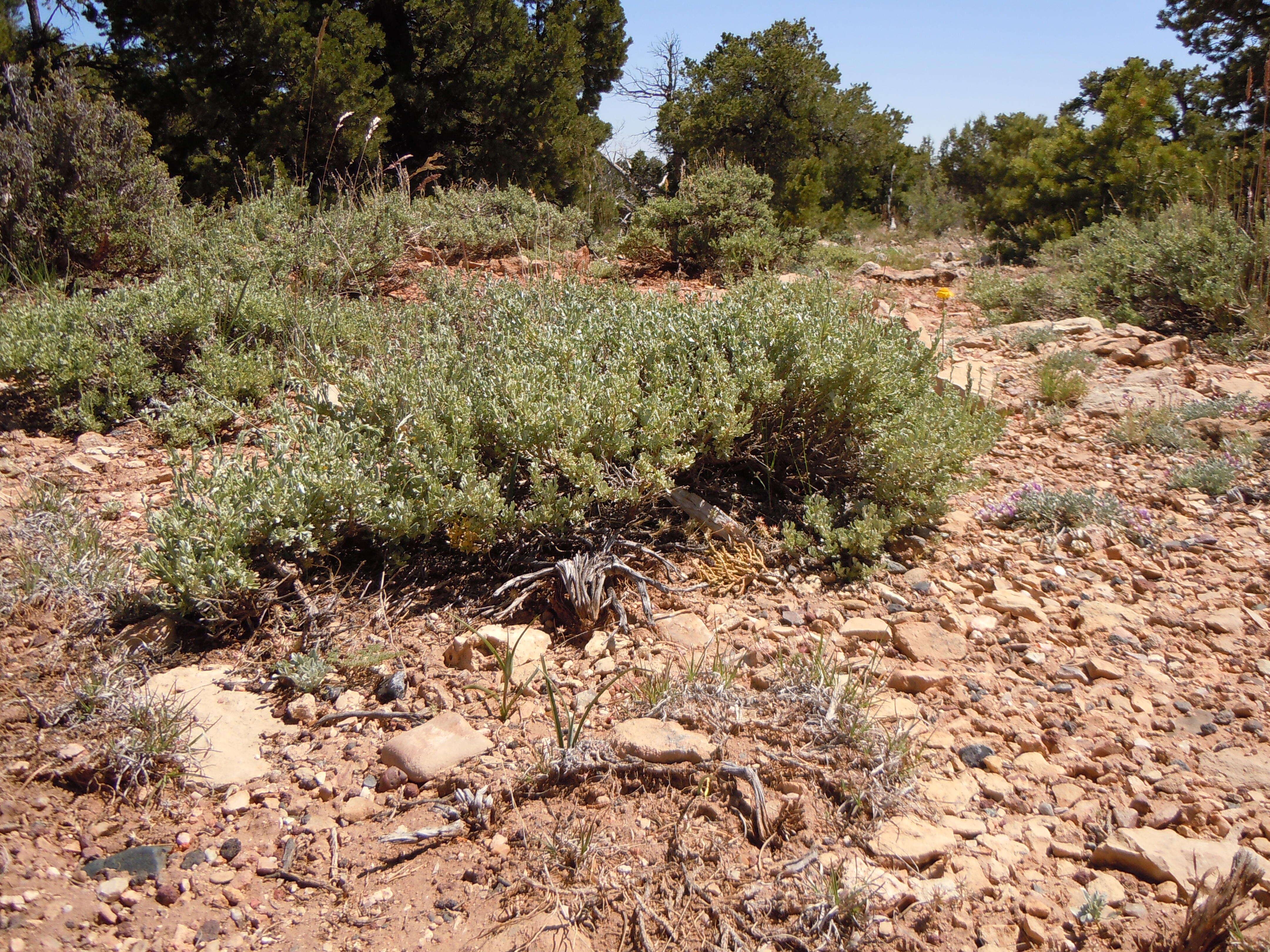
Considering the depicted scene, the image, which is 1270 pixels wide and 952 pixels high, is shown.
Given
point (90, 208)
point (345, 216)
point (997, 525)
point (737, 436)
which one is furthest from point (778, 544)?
point (90, 208)

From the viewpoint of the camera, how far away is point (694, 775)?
1.99 meters

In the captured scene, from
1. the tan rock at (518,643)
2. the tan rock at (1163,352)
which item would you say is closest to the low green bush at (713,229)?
the tan rock at (1163,352)

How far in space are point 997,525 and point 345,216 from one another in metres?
4.74

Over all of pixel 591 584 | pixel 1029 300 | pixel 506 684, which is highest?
pixel 1029 300

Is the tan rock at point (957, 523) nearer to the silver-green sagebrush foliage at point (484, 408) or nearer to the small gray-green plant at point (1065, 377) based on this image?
the silver-green sagebrush foliage at point (484, 408)

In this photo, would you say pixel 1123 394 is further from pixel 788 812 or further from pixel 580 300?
pixel 788 812

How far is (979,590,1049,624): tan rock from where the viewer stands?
2.75m

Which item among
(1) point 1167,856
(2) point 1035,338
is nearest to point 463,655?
(1) point 1167,856

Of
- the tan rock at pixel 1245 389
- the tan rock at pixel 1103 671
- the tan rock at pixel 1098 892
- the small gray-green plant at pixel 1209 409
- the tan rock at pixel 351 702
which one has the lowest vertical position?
the tan rock at pixel 1098 892

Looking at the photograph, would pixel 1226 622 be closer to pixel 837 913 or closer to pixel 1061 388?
pixel 837 913

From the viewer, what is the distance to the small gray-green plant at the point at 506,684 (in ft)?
7.36

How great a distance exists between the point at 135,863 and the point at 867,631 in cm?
202

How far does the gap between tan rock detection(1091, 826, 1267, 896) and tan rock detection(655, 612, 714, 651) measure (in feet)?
3.72

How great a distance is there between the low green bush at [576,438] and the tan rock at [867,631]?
323 millimetres
